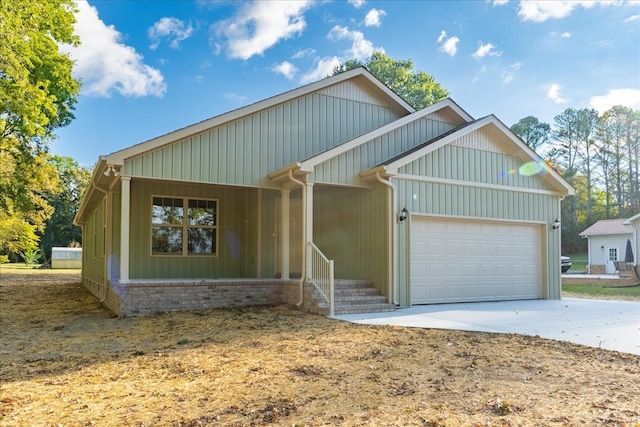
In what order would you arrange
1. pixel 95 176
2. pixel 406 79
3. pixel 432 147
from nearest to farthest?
pixel 432 147 < pixel 95 176 < pixel 406 79

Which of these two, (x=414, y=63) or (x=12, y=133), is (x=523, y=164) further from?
(x=414, y=63)

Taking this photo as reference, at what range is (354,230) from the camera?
11234 mm

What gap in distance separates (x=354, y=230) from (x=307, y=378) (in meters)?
6.64

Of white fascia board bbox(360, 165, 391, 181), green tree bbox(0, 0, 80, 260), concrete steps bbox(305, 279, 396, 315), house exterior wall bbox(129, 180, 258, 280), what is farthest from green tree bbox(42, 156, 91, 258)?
concrete steps bbox(305, 279, 396, 315)

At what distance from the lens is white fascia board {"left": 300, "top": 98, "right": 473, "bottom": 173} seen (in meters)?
9.69

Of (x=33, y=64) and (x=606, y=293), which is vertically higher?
(x=33, y=64)

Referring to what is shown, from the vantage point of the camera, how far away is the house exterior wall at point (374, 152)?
1014 centimetres

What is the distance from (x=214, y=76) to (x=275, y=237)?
856 cm

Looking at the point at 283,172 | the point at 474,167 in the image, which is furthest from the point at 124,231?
the point at 474,167

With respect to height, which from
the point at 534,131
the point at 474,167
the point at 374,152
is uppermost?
the point at 534,131

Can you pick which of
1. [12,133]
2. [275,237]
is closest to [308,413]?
[275,237]

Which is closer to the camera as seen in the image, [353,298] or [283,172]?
[353,298]

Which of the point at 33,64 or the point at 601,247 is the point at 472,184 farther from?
the point at 601,247

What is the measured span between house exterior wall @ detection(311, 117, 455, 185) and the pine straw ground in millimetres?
3587
